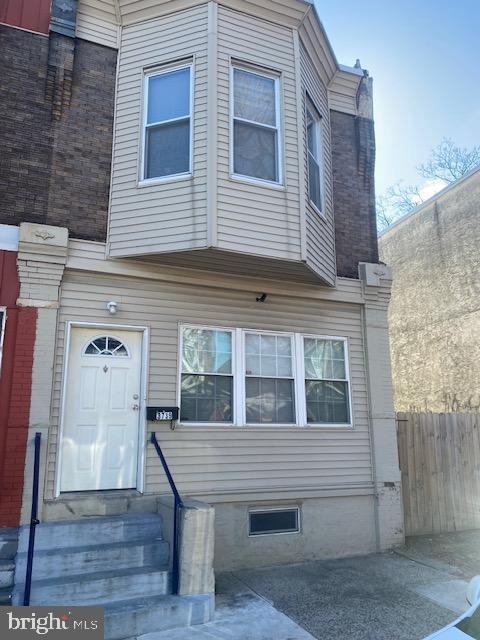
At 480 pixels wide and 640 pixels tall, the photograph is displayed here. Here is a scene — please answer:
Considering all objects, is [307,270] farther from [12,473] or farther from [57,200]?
[12,473]

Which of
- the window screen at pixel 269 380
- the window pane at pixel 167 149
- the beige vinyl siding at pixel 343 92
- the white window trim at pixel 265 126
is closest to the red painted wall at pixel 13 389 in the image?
the window pane at pixel 167 149

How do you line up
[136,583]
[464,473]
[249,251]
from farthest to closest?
[464,473] < [249,251] < [136,583]

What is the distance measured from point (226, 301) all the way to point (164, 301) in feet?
2.87

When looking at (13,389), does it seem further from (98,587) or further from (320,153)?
(320,153)

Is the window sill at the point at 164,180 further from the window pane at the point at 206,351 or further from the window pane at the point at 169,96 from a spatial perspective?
the window pane at the point at 206,351

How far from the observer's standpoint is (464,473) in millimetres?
8328

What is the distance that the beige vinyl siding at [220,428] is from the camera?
6.07m

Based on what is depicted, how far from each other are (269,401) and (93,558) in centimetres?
299

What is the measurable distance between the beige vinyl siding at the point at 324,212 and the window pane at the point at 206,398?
2.02 metres

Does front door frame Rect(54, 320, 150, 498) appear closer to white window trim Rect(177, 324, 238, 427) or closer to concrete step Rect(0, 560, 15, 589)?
white window trim Rect(177, 324, 238, 427)

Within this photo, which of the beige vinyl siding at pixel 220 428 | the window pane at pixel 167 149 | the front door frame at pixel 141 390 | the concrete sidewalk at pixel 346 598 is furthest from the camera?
the window pane at pixel 167 149

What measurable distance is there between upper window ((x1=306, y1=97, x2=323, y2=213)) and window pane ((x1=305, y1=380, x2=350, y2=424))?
2657 mm

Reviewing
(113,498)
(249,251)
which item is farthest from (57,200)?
(113,498)

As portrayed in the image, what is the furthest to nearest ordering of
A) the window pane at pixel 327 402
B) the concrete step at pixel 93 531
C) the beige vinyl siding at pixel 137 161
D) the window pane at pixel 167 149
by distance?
the window pane at pixel 327 402
the window pane at pixel 167 149
the beige vinyl siding at pixel 137 161
the concrete step at pixel 93 531
